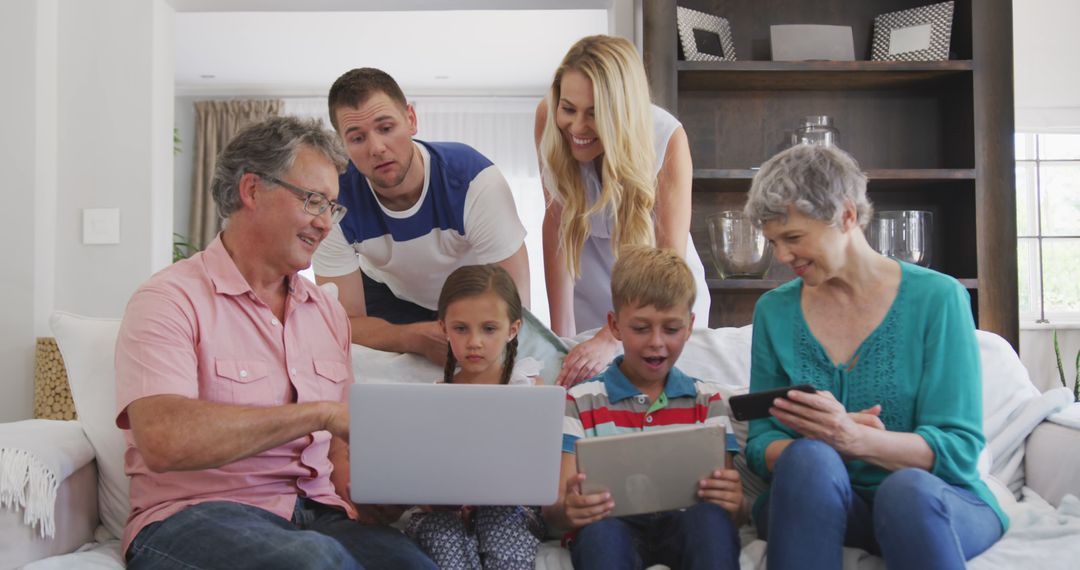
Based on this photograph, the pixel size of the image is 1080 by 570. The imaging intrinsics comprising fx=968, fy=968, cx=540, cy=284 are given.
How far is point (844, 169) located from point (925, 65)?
1.80m

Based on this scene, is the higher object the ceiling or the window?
the ceiling

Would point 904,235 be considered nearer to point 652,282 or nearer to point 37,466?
point 652,282

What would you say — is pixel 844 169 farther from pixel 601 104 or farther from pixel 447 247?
pixel 447 247

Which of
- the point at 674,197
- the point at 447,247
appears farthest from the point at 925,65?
the point at 447,247

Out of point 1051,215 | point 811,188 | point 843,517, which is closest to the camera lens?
point 843,517

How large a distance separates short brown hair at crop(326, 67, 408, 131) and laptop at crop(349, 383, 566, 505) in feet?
3.07

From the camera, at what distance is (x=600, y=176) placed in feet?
7.47

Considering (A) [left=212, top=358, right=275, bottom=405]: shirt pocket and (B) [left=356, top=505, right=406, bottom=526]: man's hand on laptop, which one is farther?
(B) [left=356, top=505, right=406, bottom=526]: man's hand on laptop

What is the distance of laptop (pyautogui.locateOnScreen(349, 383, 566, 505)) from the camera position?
135 cm

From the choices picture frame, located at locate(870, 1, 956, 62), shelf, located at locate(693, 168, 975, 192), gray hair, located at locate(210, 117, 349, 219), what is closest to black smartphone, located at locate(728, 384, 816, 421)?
gray hair, located at locate(210, 117, 349, 219)

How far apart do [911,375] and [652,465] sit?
493 millimetres

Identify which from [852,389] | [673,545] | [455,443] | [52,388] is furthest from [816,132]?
[52,388]

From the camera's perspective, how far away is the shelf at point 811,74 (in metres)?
3.20

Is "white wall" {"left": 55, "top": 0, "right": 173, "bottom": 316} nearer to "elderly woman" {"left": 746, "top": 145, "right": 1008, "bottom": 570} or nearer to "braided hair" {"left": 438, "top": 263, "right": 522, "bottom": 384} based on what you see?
"braided hair" {"left": 438, "top": 263, "right": 522, "bottom": 384}
